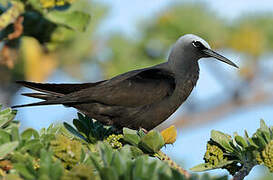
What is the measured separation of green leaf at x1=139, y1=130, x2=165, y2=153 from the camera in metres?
2.44

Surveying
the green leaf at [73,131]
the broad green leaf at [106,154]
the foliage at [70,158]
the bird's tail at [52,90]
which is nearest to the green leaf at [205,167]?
the foliage at [70,158]

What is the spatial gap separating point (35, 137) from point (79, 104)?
234 centimetres

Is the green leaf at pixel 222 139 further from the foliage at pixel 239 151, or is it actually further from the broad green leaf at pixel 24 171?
the broad green leaf at pixel 24 171

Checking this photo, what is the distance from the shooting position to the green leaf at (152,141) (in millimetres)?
2438

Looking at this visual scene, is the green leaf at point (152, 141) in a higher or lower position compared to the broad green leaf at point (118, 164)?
higher

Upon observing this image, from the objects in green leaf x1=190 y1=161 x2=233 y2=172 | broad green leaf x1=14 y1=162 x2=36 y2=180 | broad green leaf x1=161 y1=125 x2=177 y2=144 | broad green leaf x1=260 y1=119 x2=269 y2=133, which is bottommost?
broad green leaf x1=14 y1=162 x2=36 y2=180

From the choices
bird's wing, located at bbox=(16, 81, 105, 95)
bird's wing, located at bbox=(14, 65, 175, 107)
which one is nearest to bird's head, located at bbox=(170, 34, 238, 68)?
bird's wing, located at bbox=(14, 65, 175, 107)

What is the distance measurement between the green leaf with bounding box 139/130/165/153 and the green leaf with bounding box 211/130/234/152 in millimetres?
296

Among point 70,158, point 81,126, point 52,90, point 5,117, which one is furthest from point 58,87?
point 70,158

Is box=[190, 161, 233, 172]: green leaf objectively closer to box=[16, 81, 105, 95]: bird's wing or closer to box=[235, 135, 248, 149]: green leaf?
box=[235, 135, 248, 149]: green leaf

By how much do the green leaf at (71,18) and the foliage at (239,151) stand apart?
194cm

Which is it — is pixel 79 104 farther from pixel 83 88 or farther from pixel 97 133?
pixel 97 133

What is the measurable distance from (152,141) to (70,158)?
0.52m

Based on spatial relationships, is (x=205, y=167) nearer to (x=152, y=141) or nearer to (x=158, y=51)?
(x=152, y=141)
